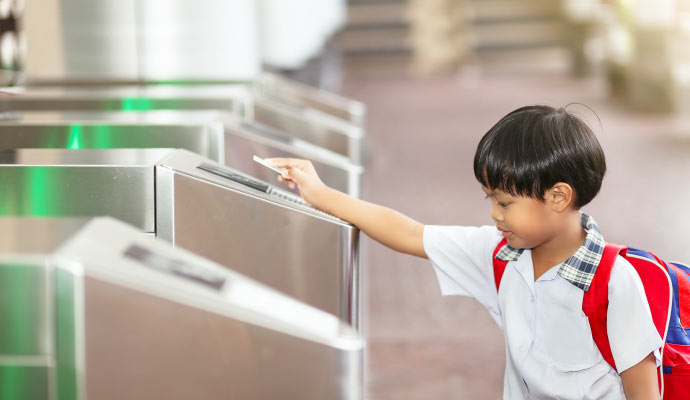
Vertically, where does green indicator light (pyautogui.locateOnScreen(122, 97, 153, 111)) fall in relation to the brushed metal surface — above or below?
below

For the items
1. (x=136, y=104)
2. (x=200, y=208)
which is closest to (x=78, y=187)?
(x=200, y=208)

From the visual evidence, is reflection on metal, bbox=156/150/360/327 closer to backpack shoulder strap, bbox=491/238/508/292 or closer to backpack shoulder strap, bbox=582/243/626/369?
backpack shoulder strap, bbox=491/238/508/292

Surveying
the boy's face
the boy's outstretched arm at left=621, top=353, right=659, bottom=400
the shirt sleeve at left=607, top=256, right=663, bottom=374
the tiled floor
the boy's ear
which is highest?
the boy's ear

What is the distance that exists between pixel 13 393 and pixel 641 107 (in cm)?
762

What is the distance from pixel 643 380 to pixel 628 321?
92 mm

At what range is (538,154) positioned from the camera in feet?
4.10

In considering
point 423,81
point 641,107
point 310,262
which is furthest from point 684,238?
point 423,81

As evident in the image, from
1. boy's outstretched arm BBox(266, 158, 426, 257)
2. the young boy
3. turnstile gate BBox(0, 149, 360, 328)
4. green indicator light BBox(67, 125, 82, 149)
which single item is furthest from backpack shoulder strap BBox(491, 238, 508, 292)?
green indicator light BBox(67, 125, 82, 149)

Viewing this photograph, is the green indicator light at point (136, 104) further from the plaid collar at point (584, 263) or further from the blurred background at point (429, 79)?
the plaid collar at point (584, 263)

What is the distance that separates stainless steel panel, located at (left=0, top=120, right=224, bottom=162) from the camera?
1.47 m

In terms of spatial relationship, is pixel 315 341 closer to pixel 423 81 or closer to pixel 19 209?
pixel 19 209

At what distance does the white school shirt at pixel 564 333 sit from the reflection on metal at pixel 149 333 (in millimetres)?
561

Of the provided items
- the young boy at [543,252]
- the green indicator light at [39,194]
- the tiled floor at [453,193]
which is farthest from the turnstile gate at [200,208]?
the tiled floor at [453,193]

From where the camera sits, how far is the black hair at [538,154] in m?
1.25
